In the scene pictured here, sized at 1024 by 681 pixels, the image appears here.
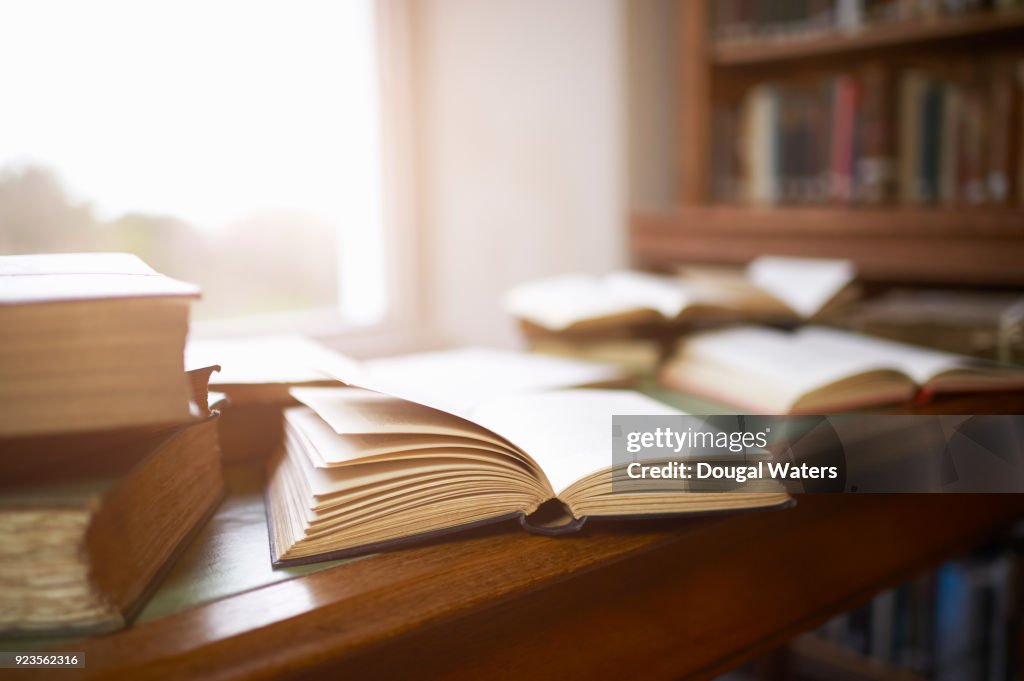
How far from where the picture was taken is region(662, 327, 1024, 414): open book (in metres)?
0.93

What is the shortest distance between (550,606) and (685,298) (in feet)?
2.29

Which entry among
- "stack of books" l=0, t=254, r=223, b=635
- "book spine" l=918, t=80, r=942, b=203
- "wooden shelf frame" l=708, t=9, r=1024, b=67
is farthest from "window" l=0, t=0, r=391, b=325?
"stack of books" l=0, t=254, r=223, b=635

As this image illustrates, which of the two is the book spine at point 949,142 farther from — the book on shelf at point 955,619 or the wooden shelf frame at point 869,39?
the book on shelf at point 955,619

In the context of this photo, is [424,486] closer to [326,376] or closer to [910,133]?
[326,376]

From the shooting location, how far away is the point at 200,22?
73.9 inches

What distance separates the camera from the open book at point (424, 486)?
578mm

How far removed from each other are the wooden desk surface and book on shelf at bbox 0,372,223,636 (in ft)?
0.09

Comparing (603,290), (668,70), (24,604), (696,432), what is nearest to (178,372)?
(24,604)

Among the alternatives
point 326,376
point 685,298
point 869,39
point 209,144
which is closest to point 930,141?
point 869,39

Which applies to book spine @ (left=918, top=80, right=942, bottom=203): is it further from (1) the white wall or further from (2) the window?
(2) the window

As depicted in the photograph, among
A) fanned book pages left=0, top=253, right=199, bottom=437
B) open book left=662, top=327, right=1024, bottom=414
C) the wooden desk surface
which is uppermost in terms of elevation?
fanned book pages left=0, top=253, right=199, bottom=437

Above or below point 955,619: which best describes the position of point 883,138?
above

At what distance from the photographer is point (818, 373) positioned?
961mm

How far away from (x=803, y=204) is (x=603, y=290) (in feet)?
2.40
